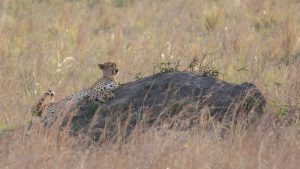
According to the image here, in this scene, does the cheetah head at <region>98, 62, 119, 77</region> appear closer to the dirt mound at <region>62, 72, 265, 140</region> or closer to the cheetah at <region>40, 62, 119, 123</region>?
the cheetah at <region>40, 62, 119, 123</region>

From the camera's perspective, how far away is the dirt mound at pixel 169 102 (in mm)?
8398

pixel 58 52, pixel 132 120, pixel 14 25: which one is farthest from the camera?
pixel 14 25

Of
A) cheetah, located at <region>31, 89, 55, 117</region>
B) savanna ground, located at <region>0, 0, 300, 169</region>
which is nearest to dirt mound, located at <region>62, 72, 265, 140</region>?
savanna ground, located at <region>0, 0, 300, 169</region>

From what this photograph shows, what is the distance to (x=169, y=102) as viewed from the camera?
8664 millimetres

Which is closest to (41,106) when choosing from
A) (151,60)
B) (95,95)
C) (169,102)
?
(95,95)

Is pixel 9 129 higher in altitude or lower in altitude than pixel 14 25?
lower

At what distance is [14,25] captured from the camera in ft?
46.1

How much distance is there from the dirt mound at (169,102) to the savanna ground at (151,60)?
308 mm

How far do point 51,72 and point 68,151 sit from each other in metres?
5.05

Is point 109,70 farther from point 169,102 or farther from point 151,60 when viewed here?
point 151,60

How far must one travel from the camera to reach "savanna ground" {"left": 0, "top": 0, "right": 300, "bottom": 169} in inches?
272

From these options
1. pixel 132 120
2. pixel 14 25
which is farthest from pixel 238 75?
pixel 14 25

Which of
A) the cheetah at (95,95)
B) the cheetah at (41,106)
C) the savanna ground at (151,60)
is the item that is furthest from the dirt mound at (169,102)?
the cheetah at (41,106)

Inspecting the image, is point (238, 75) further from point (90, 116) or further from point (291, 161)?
point (291, 161)
